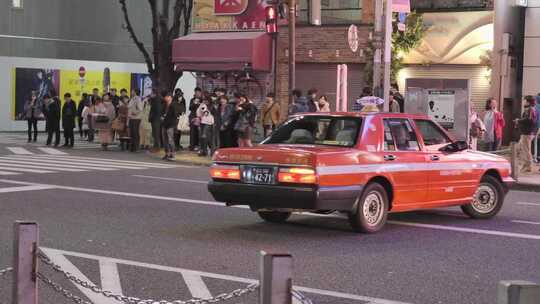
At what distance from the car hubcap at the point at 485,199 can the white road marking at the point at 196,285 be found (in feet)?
18.7

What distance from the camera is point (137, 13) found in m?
39.9

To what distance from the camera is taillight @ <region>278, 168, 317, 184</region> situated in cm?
965

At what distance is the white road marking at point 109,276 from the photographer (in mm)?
7203

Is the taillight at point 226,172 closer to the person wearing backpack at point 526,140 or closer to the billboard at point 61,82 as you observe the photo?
the person wearing backpack at point 526,140

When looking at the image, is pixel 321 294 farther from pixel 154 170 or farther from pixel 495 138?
pixel 495 138

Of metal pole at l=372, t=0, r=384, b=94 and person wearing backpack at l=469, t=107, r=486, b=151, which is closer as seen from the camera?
metal pole at l=372, t=0, r=384, b=94

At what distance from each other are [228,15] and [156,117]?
262 inches

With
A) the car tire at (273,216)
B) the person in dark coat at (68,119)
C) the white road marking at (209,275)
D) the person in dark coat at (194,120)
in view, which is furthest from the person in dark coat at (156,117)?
the white road marking at (209,275)

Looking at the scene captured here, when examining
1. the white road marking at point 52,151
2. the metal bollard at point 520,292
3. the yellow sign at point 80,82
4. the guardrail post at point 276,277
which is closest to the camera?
the metal bollard at point 520,292

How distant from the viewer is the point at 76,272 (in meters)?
7.80

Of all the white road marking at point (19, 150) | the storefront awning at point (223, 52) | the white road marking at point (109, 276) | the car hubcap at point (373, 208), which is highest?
the storefront awning at point (223, 52)

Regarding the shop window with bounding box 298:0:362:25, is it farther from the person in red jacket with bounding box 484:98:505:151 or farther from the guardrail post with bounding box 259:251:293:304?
the guardrail post with bounding box 259:251:293:304

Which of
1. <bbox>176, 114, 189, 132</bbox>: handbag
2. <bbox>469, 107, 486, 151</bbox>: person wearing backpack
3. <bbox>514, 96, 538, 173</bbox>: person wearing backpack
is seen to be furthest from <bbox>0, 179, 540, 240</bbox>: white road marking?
<bbox>176, 114, 189, 132</bbox>: handbag

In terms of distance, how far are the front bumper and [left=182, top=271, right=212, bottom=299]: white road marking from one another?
2203 millimetres
